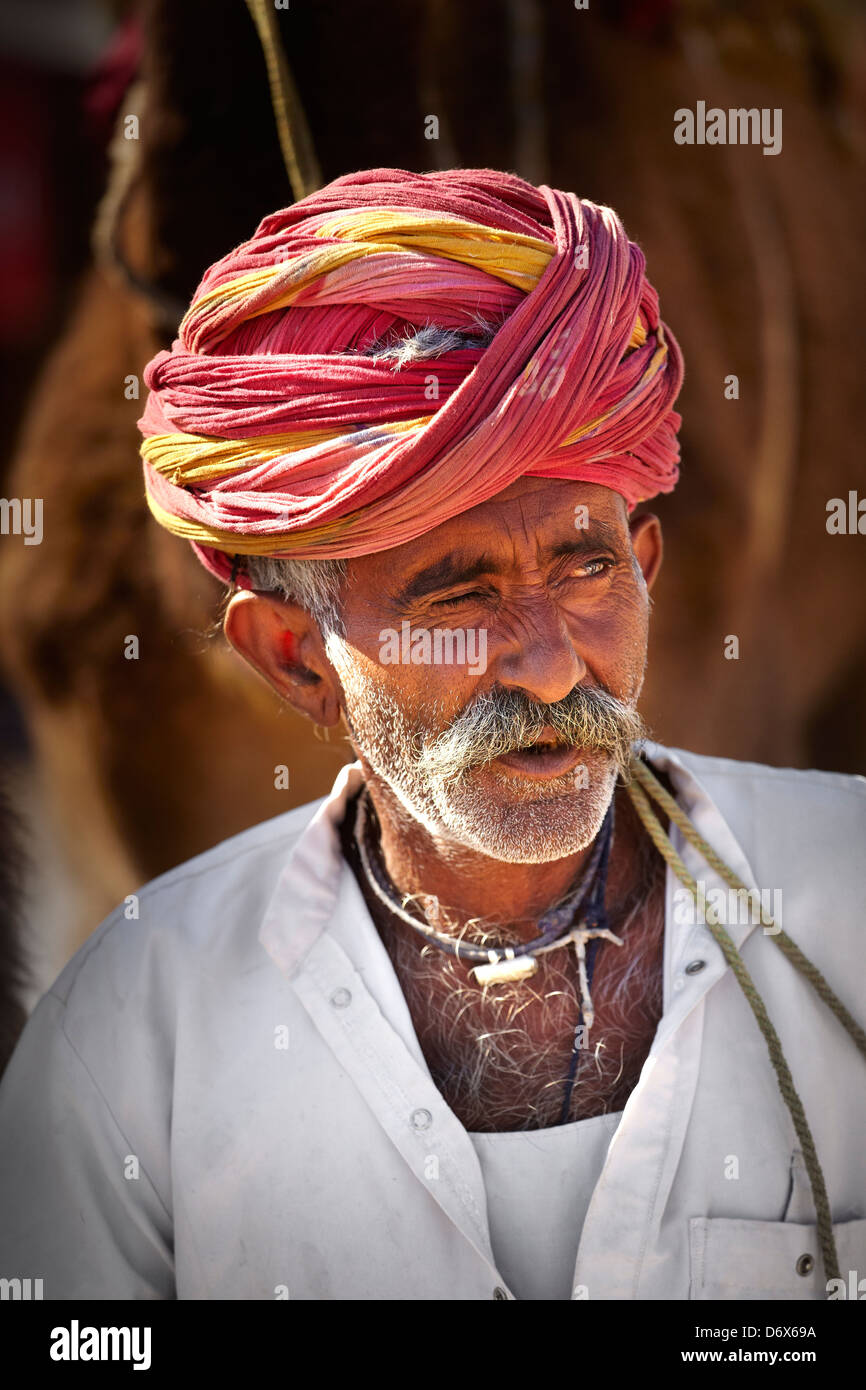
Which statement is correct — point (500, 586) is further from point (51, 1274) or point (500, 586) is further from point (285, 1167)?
point (51, 1274)

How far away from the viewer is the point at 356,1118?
1.93 metres

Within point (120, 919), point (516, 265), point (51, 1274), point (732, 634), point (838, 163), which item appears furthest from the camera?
point (838, 163)

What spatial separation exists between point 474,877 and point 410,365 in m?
0.75

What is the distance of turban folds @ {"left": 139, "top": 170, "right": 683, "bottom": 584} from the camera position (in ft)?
5.82

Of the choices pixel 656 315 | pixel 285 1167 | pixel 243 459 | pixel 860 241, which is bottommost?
pixel 285 1167

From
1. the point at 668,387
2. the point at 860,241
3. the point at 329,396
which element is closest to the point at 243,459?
the point at 329,396

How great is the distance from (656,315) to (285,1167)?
4.25 feet

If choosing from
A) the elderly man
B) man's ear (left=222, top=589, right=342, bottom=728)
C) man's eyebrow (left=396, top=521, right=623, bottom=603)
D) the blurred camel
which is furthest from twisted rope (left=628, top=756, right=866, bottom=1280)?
the blurred camel

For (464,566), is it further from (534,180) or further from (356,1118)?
(534,180)

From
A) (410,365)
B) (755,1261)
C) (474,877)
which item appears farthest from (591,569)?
(755,1261)

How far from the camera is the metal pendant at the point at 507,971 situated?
203 cm

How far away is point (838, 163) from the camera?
144 inches

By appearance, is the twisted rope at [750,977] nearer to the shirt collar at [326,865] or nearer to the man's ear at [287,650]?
the shirt collar at [326,865]

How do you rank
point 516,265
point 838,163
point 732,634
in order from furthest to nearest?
point 838,163
point 732,634
point 516,265
